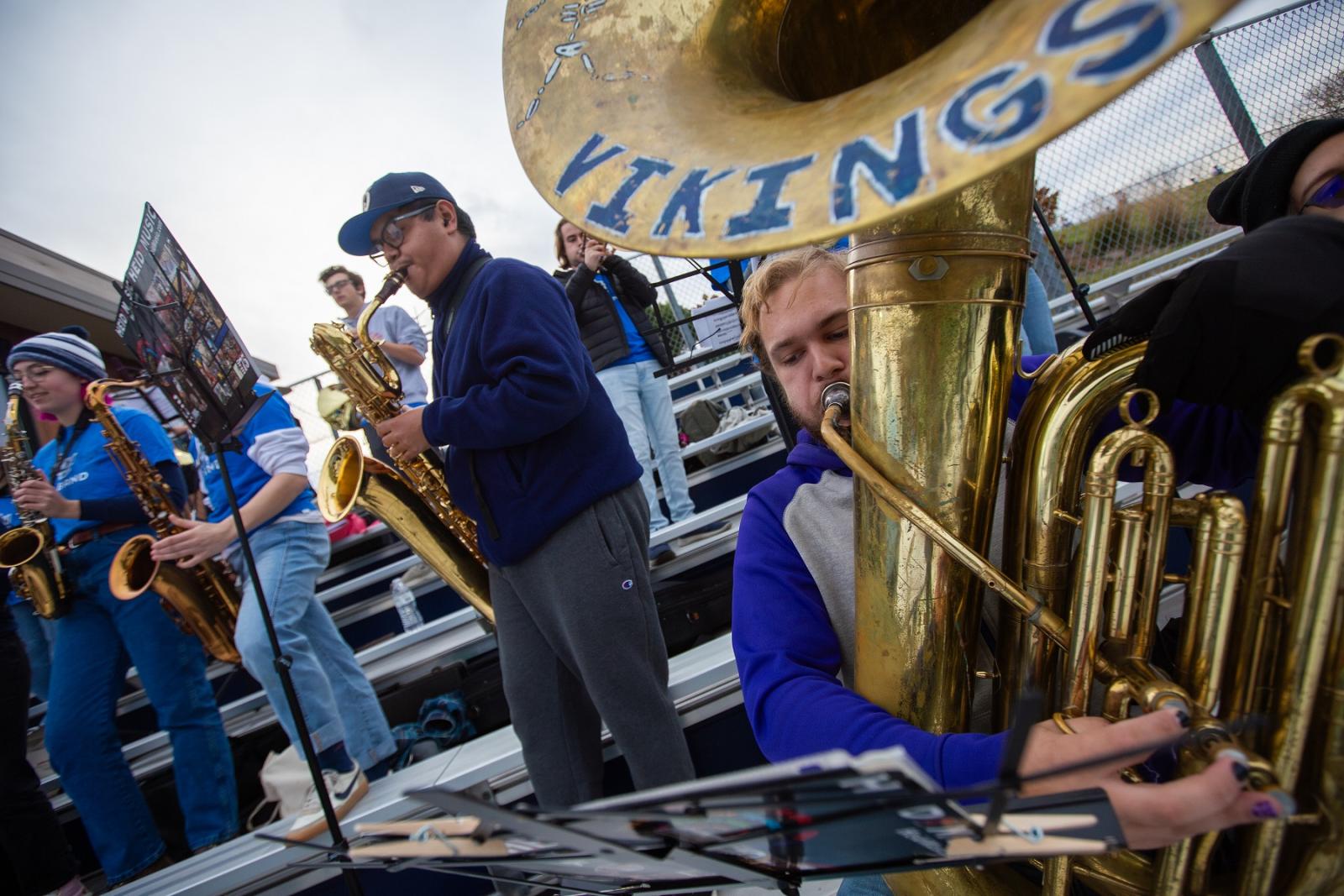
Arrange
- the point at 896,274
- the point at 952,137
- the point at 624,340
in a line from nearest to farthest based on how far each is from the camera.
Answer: the point at 952,137 < the point at 896,274 < the point at 624,340

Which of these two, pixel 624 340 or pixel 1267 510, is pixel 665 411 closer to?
pixel 624 340

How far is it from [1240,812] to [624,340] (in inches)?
118

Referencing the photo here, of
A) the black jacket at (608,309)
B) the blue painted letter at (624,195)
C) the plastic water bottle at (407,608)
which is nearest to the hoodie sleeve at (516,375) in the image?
the blue painted letter at (624,195)

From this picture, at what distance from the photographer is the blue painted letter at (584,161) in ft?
2.74

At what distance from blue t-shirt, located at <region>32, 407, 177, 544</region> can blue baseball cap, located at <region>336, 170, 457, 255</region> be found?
1418 mm

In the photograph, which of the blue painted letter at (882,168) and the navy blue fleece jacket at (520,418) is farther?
the navy blue fleece jacket at (520,418)

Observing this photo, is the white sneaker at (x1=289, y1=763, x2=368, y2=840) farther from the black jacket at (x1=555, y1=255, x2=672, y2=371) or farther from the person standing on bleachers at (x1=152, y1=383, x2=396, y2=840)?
the black jacket at (x1=555, y1=255, x2=672, y2=371)

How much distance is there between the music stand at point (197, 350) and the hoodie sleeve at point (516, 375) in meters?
0.71

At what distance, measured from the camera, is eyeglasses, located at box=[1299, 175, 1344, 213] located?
1.10m

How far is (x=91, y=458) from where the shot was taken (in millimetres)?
2693

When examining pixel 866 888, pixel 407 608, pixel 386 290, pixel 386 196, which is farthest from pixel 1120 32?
pixel 407 608

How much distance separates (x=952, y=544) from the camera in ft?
2.72

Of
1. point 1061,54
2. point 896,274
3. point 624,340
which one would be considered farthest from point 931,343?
point 624,340

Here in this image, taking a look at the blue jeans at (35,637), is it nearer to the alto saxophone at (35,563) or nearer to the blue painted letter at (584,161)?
the alto saxophone at (35,563)
